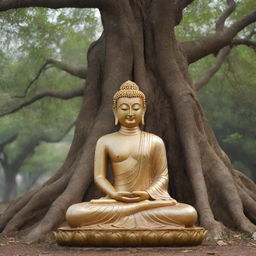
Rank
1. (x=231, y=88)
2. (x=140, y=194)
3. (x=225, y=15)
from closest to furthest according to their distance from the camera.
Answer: (x=140, y=194) < (x=225, y=15) < (x=231, y=88)

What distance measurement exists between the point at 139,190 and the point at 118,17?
3.66 m

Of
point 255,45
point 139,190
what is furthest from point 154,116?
point 255,45

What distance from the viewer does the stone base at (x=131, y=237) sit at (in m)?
6.82

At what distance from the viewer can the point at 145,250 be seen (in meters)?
6.79

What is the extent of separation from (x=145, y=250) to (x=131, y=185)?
1473mm

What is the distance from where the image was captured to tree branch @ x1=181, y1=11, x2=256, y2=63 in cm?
1112

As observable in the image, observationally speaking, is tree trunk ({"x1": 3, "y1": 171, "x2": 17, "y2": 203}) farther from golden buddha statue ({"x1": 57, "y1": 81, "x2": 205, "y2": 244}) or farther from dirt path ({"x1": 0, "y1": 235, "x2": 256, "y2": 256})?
dirt path ({"x1": 0, "y1": 235, "x2": 256, "y2": 256})

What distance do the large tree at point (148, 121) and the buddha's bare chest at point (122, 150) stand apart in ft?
2.53

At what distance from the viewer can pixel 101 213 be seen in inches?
285

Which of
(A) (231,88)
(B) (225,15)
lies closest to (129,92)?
(B) (225,15)

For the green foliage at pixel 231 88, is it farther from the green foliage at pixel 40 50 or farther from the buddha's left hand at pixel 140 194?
the buddha's left hand at pixel 140 194

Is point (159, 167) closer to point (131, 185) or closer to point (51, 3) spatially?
point (131, 185)

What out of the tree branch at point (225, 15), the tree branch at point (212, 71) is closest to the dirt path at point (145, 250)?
the tree branch at point (225, 15)

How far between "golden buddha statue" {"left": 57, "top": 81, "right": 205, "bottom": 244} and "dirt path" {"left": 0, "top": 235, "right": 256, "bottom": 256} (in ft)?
0.98
